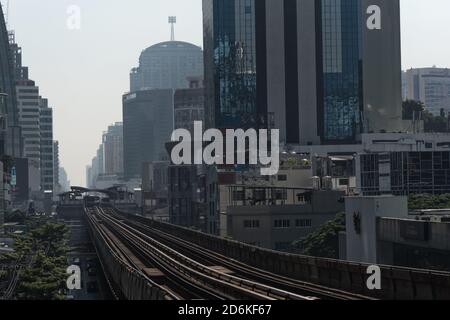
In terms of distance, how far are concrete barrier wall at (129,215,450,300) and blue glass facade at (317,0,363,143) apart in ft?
392

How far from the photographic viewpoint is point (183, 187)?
6058 inches

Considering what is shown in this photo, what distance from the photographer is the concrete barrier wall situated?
29531 mm

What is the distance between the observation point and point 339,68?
176 meters

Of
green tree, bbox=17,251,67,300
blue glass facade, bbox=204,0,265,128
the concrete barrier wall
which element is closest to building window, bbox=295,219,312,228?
the concrete barrier wall

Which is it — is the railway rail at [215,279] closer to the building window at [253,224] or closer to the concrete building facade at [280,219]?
the building window at [253,224]

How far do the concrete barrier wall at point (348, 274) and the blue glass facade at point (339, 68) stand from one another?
120 meters

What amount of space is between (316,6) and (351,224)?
11690cm

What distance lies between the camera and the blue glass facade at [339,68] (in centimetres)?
17512

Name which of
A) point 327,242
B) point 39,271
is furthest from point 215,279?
point 327,242

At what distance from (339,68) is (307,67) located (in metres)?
6.81

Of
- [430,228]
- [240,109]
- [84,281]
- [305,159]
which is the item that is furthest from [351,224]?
[240,109]

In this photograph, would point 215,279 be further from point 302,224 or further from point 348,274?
point 302,224

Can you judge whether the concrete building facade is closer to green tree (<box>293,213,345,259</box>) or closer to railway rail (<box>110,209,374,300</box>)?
green tree (<box>293,213,345,259</box>)
